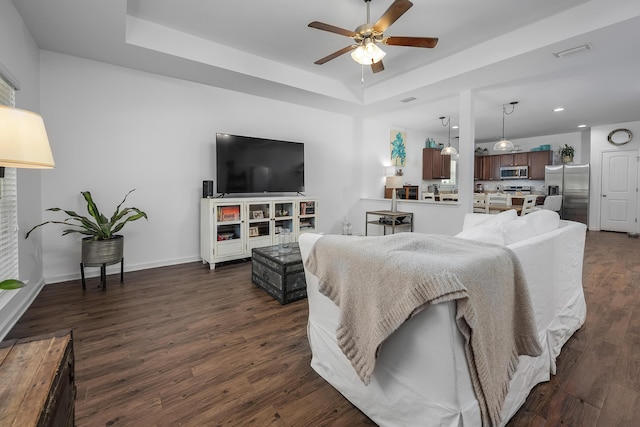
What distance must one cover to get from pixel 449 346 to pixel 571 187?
853cm

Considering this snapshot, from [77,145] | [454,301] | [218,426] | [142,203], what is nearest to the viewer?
[454,301]

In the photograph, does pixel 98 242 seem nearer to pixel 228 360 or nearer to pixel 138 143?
pixel 138 143

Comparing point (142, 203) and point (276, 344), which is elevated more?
point (142, 203)

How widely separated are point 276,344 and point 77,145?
322 cm

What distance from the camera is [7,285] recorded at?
893mm

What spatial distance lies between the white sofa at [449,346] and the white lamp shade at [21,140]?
112 centimetres

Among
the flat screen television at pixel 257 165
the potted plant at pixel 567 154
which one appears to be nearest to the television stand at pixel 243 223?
the flat screen television at pixel 257 165

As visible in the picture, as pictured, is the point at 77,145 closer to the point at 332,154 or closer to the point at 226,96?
the point at 226,96

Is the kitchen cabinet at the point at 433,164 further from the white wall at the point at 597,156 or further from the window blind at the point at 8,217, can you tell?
the window blind at the point at 8,217

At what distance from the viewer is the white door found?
264 inches

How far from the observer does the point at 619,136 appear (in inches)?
268

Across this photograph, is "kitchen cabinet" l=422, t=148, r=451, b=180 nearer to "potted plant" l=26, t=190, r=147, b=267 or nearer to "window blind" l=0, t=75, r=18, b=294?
"potted plant" l=26, t=190, r=147, b=267

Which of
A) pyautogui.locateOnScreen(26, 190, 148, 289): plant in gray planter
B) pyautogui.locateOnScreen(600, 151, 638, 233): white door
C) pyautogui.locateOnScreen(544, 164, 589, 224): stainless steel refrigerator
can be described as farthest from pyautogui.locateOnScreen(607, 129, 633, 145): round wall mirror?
pyautogui.locateOnScreen(26, 190, 148, 289): plant in gray planter

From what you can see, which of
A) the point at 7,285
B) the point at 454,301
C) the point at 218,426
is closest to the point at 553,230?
the point at 454,301
